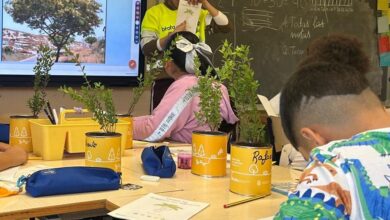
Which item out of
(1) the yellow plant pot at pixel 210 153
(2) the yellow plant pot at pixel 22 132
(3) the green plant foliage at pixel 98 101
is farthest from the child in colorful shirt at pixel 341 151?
(2) the yellow plant pot at pixel 22 132

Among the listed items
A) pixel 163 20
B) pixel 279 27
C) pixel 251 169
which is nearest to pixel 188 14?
pixel 163 20

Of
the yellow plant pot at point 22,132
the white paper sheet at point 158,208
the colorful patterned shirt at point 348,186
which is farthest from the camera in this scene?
the yellow plant pot at point 22,132

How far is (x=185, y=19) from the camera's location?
3.43 metres

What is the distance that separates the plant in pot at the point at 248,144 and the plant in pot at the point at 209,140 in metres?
0.11

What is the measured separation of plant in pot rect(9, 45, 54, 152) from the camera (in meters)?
1.94

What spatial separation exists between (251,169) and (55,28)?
2.65 m

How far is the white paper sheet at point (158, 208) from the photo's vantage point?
4.02 feet

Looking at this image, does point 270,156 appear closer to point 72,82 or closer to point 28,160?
point 28,160

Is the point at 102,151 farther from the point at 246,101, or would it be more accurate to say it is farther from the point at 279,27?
the point at 279,27

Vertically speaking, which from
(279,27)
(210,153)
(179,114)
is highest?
(279,27)

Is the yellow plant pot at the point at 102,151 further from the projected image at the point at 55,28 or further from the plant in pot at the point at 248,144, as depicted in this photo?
the projected image at the point at 55,28

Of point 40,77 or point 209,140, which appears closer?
point 209,140

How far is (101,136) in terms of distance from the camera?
1570mm

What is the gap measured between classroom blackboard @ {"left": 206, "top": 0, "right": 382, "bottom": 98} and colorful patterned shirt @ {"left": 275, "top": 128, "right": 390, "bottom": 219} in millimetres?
3207
